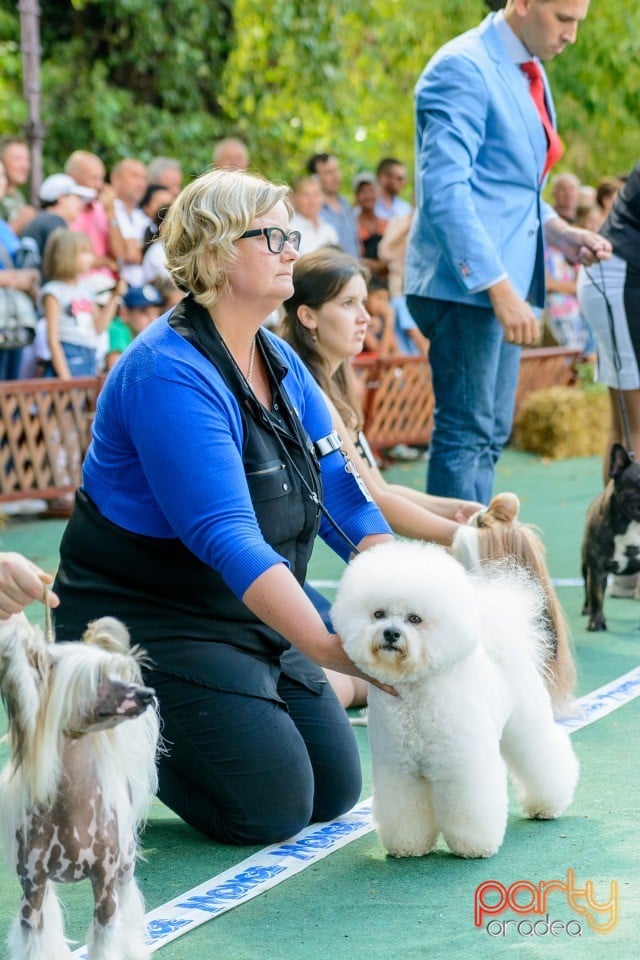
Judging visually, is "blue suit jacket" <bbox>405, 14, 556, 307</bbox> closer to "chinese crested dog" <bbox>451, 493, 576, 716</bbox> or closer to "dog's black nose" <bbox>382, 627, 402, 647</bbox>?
"chinese crested dog" <bbox>451, 493, 576, 716</bbox>

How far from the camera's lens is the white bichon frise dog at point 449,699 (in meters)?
2.72

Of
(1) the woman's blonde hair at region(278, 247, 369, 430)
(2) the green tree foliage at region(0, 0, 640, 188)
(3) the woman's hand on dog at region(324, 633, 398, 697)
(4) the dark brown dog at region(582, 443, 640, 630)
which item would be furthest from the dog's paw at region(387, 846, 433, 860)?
(2) the green tree foliage at region(0, 0, 640, 188)

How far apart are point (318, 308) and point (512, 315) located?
2.34 ft

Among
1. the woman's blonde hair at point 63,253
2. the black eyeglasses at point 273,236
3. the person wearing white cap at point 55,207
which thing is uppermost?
the person wearing white cap at point 55,207

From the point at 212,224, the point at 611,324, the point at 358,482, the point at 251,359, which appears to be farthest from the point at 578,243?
the point at 212,224

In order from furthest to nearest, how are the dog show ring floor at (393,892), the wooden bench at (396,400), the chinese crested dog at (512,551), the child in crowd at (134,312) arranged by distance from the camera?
the wooden bench at (396,400) → the child in crowd at (134,312) → the chinese crested dog at (512,551) → the dog show ring floor at (393,892)

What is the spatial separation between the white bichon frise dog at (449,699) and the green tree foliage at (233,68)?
1112cm

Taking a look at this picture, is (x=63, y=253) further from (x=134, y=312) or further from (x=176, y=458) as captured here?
(x=176, y=458)

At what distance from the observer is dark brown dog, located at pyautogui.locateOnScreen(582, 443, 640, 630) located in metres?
5.26

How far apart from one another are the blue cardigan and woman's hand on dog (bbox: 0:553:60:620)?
48 cm

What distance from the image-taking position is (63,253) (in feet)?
27.5

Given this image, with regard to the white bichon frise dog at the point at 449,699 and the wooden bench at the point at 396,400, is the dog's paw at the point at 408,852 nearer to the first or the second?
the white bichon frise dog at the point at 449,699

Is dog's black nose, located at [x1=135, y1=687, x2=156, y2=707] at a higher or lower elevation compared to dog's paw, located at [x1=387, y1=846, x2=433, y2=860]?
higher

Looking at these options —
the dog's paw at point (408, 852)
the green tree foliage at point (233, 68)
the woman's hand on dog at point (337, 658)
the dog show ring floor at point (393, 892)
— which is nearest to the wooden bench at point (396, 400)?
the green tree foliage at point (233, 68)
